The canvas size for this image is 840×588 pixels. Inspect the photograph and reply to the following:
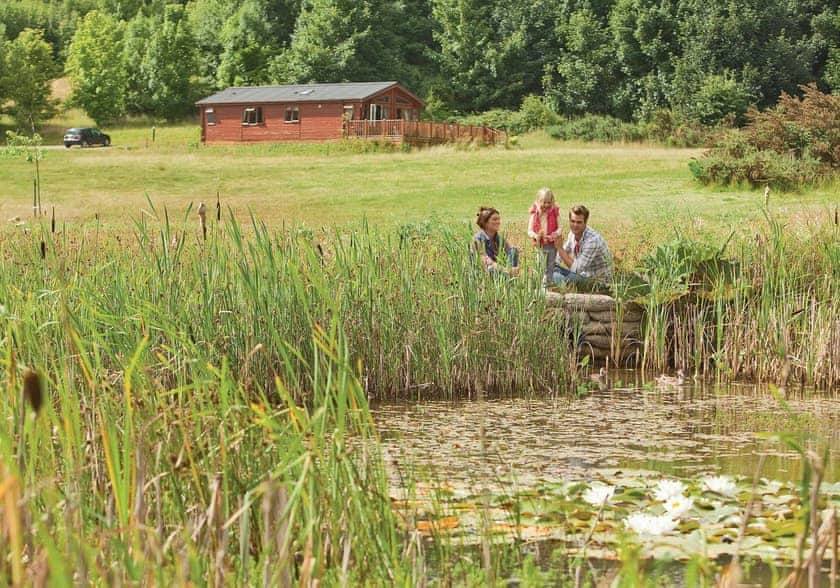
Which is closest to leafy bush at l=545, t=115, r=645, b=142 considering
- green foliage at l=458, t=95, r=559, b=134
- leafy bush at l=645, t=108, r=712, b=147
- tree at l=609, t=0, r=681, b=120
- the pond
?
leafy bush at l=645, t=108, r=712, b=147

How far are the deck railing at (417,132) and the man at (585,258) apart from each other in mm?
32708

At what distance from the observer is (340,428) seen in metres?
2.68

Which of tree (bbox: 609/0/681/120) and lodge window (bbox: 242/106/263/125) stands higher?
tree (bbox: 609/0/681/120)

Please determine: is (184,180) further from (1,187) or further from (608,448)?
(608,448)

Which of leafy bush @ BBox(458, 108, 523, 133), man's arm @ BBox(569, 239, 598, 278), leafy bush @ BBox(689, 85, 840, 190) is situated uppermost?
leafy bush @ BBox(458, 108, 523, 133)

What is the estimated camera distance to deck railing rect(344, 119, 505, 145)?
43.2m

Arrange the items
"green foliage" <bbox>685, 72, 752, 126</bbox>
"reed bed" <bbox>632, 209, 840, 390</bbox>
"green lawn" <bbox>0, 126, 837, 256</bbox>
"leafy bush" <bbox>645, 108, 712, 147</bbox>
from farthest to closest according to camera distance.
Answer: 1. "green foliage" <bbox>685, 72, 752, 126</bbox>
2. "leafy bush" <bbox>645, 108, 712, 147</bbox>
3. "green lawn" <bbox>0, 126, 837, 256</bbox>
4. "reed bed" <bbox>632, 209, 840, 390</bbox>

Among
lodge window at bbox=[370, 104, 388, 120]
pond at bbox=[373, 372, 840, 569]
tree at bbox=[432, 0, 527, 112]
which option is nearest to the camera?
pond at bbox=[373, 372, 840, 569]

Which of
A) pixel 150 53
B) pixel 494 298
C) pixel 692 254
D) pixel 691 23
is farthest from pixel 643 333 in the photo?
pixel 150 53

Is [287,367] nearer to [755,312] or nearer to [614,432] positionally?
[614,432]

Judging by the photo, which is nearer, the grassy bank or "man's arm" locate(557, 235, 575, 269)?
the grassy bank

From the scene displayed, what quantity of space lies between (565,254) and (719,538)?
19.4 feet

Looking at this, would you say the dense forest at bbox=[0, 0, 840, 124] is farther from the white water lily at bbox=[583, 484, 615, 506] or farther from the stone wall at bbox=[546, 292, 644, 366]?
the white water lily at bbox=[583, 484, 615, 506]

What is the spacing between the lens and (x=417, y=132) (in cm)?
4362
